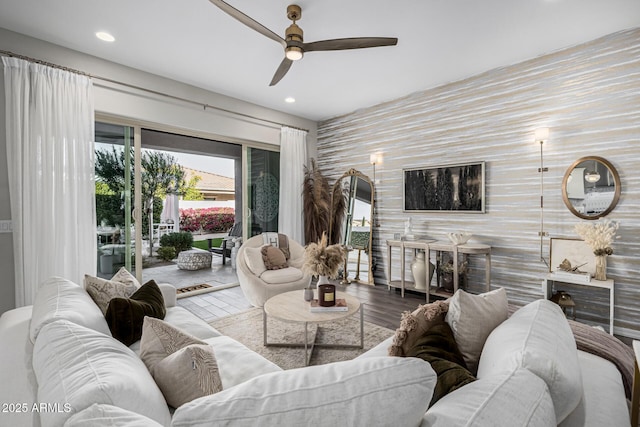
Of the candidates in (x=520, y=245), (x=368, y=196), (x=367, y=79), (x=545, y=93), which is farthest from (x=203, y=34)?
(x=520, y=245)

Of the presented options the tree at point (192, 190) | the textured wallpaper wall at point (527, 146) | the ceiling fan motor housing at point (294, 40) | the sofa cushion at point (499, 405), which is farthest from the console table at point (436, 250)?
the tree at point (192, 190)

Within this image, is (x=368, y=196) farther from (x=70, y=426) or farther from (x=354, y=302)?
(x=70, y=426)

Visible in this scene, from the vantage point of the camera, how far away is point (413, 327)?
4.03ft

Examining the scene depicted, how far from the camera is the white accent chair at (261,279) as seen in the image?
3494 mm

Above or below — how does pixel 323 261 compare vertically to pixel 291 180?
below

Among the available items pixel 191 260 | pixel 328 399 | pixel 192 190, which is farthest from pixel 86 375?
pixel 192 190

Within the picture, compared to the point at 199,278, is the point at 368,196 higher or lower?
higher

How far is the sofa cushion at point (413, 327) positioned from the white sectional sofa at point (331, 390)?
227mm

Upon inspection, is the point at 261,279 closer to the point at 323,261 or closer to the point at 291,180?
the point at 323,261

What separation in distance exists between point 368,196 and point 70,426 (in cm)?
460

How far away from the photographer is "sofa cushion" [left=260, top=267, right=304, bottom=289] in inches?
139

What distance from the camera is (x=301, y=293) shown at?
2893 millimetres

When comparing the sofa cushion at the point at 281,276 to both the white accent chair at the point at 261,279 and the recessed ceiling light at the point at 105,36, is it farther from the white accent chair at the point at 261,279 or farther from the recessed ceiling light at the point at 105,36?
the recessed ceiling light at the point at 105,36

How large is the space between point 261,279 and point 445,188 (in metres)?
2.66
